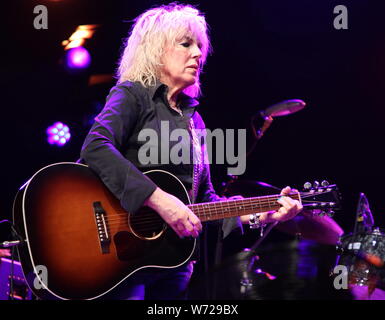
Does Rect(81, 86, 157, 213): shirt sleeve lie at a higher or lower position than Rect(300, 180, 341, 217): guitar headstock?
higher

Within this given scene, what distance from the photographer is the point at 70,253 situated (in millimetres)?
2006

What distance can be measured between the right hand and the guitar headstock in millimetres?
797

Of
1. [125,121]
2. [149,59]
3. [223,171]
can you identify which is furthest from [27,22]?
[223,171]

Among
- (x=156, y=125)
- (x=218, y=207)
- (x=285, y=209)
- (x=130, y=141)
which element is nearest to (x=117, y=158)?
(x=130, y=141)

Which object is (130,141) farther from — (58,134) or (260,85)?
(260,85)

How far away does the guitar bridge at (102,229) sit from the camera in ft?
6.75

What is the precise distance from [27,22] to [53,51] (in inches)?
13.2

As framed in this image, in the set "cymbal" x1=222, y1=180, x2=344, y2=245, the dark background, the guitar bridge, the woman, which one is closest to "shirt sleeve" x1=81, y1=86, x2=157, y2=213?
the woman

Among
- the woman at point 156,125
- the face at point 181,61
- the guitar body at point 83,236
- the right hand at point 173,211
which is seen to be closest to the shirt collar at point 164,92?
the woman at point 156,125

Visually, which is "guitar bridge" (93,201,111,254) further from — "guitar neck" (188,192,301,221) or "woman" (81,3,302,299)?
"guitar neck" (188,192,301,221)

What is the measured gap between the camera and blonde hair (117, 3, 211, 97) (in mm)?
2467

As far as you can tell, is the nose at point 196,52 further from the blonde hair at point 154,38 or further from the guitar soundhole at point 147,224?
the guitar soundhole at point 147,224

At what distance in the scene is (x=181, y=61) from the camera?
250cm
